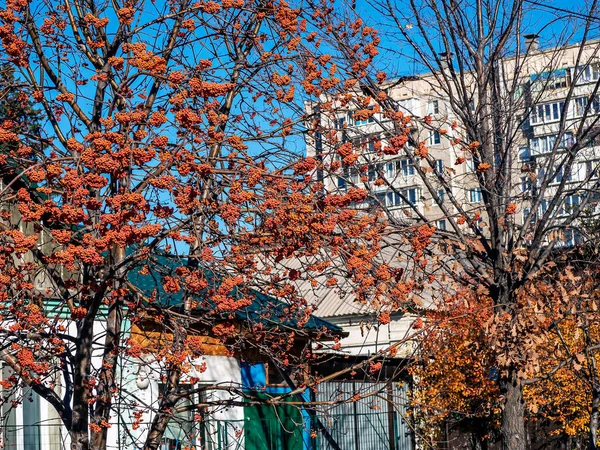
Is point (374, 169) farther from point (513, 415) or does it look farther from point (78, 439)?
point (78, 439)

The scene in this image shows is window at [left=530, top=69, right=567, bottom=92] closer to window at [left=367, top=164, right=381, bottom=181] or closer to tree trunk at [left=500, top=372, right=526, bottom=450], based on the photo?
window at [left=367, top=164, right=381, bottom=181]

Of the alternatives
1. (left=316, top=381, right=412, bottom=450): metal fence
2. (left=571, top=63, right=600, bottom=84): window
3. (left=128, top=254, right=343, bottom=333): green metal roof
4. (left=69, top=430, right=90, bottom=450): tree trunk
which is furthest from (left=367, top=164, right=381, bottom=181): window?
(left=316, top=381, right=412, bottom=450): metal fence

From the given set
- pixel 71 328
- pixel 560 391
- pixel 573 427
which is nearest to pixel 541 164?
pixel 71 328

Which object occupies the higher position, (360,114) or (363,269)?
(360,114)

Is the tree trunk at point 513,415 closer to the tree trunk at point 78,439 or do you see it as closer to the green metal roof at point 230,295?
the green metal roof at point 230,295

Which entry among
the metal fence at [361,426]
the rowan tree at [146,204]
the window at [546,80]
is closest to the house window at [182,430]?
the rowan tree at [146,204]

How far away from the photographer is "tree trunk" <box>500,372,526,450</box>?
11273mm

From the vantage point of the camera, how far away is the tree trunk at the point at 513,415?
1127 cm

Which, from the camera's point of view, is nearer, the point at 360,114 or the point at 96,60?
the point at 360,114

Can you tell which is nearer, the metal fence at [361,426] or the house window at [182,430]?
the house window at [182,430]

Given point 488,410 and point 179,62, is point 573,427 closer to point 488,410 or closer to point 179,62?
point 488,410

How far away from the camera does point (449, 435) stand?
20.7m

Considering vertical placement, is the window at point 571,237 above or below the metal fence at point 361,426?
above

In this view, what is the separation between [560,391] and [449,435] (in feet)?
10.8
